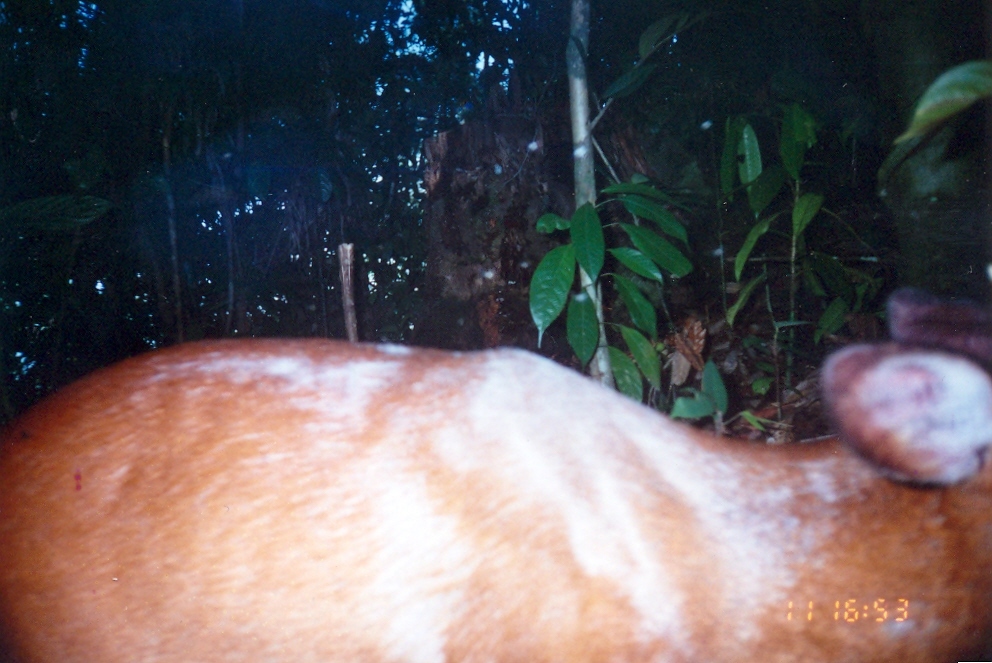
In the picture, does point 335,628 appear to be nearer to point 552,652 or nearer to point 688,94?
point 552,652

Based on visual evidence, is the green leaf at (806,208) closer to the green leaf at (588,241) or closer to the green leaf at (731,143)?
the green leaf at (731,143)

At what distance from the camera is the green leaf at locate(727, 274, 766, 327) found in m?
0.85

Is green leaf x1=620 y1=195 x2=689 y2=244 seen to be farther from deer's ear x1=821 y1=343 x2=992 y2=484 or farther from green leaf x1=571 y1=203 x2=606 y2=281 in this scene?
deer's ear x1=821 y1=343 x2=992 y2=484

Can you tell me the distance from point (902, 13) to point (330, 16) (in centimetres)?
71

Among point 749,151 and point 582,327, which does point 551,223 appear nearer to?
point 582,327

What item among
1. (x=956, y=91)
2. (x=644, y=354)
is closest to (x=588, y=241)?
(x=644, y=354)

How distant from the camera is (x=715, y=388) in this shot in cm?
77

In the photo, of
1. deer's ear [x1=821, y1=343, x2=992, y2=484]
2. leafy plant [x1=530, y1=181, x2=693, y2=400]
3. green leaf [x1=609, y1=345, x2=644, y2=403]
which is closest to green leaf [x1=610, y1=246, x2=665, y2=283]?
leafy plant [x1=530, y1=181, x2=693, y2=400]

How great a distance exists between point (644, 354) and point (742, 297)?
7.4 inches

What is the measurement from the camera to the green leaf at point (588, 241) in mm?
760

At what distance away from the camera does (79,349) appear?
704 mm

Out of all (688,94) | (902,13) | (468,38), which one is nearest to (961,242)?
(902,13)

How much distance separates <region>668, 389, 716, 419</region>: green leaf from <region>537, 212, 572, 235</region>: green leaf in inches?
11.9

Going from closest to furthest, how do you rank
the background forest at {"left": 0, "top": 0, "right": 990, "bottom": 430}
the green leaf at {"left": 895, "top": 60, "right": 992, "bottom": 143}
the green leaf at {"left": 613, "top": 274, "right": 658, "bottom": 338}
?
1. the green leaf at {"left": 895, "top": 60, "right": 992, "bottom": 143}
2. the background forest at {"left": 0, "top": 0, "right": 990, "bottom": 430}
3. the green leaf at {"left": 613, "top": 274, "right": 658, "bottom": 338}
